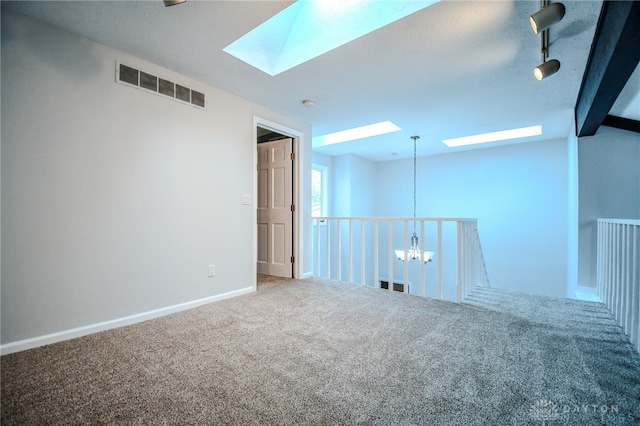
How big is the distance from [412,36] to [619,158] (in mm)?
3415

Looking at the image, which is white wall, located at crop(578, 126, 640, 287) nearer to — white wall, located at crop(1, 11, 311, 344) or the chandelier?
the chandelier

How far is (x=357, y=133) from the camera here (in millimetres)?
4832

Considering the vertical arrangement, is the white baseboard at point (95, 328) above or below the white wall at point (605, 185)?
below

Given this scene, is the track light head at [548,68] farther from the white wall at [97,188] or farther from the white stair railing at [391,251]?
the white wall at [97,188]

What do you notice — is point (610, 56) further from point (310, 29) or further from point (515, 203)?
point (515, 203)

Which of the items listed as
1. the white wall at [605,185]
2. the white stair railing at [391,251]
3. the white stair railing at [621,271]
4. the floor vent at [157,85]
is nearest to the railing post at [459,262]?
the white stair railing at [391,251]

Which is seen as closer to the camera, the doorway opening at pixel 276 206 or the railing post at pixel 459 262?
the railing post at pixel 459 262

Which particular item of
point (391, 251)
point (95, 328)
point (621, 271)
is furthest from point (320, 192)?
point (621, 271)

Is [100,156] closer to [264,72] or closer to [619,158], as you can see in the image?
[264,72]

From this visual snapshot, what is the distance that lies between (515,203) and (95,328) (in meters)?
6.19

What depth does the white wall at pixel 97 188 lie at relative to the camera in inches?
73.4

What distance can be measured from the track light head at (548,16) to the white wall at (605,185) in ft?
9.69

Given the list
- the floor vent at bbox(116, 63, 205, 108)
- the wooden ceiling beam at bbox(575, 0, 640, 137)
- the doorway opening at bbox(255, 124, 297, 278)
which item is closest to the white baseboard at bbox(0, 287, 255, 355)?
the doorway opening at bbox(255, 124, 297, 278)

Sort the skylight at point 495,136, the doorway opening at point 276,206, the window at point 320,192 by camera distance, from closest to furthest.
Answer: the doorway opening at point 276,206, the skylight at point 495,136, the window at point 320,192
